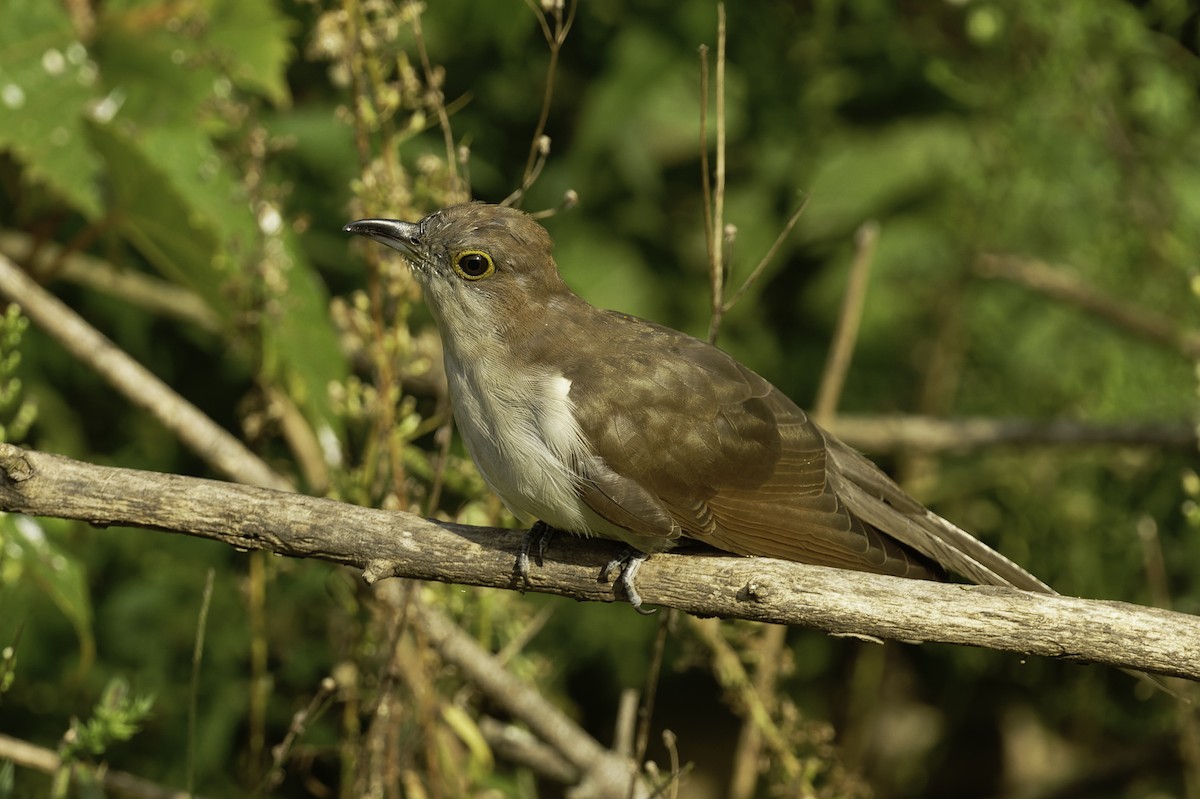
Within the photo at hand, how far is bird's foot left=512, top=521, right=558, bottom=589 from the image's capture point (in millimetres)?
2951

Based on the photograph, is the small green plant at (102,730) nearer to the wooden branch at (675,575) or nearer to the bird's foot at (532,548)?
the wooden branch at (675,575)

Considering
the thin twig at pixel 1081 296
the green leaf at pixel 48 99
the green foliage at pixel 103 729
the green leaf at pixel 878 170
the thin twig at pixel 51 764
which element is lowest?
the green foliage at pixel 103 729

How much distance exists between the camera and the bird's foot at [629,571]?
2980 mm

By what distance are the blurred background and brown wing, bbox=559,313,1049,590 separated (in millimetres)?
584

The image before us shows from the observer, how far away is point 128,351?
5.39 m

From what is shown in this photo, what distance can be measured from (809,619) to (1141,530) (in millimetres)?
2096

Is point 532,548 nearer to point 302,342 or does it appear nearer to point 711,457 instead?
point 711,457

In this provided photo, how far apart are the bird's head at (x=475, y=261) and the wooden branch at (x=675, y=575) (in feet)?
2.30

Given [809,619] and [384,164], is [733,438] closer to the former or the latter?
[809,619]

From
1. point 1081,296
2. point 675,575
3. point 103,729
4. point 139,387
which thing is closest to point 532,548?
point 675,575

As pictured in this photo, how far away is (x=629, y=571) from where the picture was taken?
10.00 ft

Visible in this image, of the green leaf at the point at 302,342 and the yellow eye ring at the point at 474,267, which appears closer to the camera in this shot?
the yellow eye ring at the point at 474,267

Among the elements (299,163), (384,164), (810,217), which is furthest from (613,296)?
(384,164)

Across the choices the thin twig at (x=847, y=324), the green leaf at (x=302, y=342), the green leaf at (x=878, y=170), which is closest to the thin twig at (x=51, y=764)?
the green leaf at (x=302, y=342)
